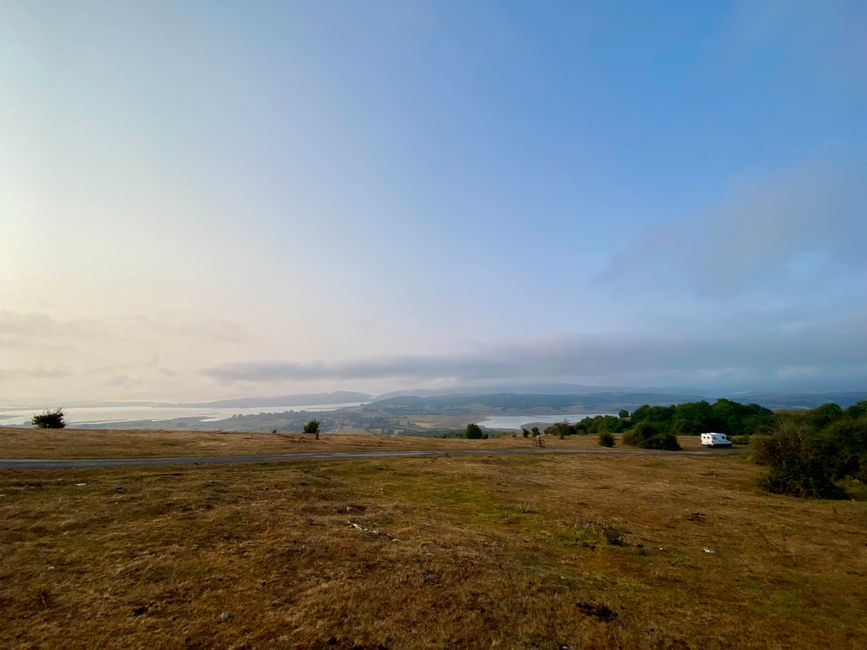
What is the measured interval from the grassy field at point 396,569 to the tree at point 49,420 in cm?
3844

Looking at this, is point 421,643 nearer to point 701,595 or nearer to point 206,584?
point 206,584

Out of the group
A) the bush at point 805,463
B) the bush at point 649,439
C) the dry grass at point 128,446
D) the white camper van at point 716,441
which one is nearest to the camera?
the bush at point 805,463

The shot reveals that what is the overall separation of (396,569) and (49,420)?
200 feet

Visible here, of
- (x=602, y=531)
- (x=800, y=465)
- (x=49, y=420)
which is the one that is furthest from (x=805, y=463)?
(x=49, y=420)

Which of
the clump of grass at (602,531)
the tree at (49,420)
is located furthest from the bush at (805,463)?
the tree at (49,420)

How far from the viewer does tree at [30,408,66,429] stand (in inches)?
1970

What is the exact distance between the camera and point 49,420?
166ft

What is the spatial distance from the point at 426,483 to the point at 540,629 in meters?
19.5

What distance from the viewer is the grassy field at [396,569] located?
854 cm

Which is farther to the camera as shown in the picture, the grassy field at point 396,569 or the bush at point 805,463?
the bush at point 805,463

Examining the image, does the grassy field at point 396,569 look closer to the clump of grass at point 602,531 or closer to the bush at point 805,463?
the clump of grass at point 602,531

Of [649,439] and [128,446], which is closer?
[128,446]

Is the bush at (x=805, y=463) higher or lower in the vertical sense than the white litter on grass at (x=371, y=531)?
lower

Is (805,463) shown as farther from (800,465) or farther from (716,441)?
(716,441)
